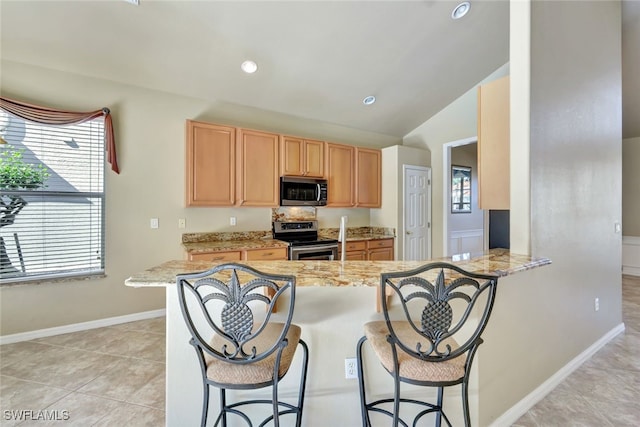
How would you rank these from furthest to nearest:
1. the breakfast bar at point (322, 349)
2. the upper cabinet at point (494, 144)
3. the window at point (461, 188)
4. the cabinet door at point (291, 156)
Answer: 1. the window at point (461, 188)
2. the cabinet door at point (291, 156)
3. the upper cabinet at point (494, 144)
4. the breakfast bar at point (322, 349)

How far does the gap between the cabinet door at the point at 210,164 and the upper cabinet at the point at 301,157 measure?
697mm

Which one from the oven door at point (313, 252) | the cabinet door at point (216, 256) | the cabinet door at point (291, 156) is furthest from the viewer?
the cabinet door at point (291, 156)

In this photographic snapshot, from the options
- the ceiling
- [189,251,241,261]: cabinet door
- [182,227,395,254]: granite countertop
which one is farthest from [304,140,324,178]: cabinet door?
[189,251,241,261]: cabinet door

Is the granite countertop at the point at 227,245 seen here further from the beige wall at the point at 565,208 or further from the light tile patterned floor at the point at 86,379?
the beige wall at the point at 565,208

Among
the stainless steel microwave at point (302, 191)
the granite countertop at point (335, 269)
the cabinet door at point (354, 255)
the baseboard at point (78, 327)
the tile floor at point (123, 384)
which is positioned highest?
the stainless steel microwave at point (302, 191)

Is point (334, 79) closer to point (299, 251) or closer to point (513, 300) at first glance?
point (299, 251)

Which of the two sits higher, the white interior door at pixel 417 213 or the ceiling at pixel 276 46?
the ceiling at pixel 276 46

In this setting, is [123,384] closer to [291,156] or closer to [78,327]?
[78,327]

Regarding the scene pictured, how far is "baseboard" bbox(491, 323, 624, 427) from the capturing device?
5.74 ft

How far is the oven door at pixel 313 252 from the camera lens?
11.9 ft

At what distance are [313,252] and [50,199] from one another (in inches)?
114

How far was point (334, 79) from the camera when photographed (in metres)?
3.74

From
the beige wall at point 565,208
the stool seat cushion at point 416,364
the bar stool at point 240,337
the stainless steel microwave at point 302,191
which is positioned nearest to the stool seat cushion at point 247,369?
the bar stool at point 240,337

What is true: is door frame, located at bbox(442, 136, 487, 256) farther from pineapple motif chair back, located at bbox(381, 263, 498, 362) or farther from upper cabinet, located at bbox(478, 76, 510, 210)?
pineapple motif chair back, located at bbox(381, 263, 498, 362)
